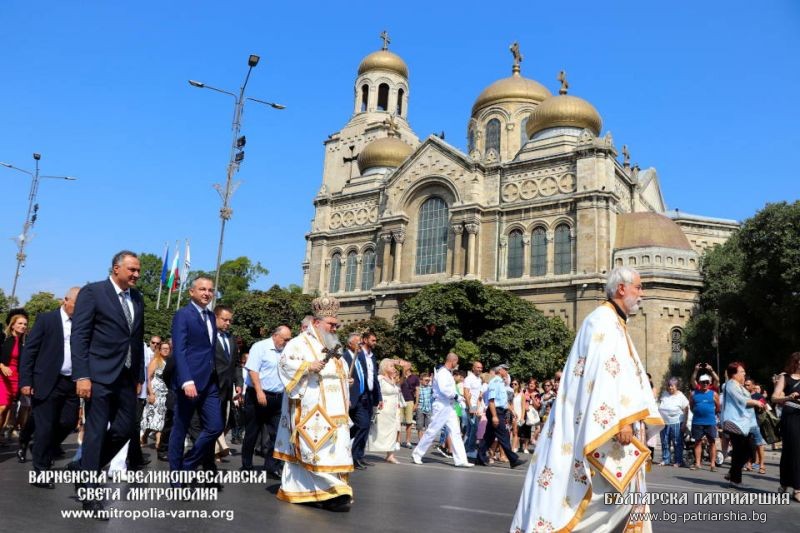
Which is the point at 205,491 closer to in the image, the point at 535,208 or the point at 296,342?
the point at 296,342

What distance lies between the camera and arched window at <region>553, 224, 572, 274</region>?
33.9 metres

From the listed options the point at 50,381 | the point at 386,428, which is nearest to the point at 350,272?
the point at 386,428

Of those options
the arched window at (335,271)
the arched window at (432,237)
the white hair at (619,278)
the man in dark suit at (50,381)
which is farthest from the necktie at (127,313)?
the arched window at (335,271)

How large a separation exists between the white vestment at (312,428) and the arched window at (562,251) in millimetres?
28812

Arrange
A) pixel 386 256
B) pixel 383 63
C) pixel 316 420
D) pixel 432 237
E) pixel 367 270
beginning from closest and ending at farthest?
pixel 316 420 < pixel 432 237 < pixel 386 256 < pixel 367 270 < pixel 383 63

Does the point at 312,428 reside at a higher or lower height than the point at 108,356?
lower

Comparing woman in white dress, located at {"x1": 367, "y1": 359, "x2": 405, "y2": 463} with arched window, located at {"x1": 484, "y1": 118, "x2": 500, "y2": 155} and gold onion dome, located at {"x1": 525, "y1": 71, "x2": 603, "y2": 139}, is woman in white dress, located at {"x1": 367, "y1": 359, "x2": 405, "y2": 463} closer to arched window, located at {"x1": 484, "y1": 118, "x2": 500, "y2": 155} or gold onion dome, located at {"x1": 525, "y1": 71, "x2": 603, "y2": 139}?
gold onion dome, located at {"x1": 525, "y1": 71, "x2": 603, "y2": 139}

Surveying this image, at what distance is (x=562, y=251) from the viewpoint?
34.3m

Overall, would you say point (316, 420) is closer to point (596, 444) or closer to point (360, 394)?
point (596, 444)

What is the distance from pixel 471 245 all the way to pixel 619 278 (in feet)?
104

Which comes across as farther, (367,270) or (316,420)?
(367,270)

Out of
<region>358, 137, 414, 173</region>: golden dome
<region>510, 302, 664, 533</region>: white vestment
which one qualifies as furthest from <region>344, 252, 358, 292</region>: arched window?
<region>510, 302, 664, 533</region>: white vestment

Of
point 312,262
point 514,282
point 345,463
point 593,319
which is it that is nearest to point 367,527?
point 345,463

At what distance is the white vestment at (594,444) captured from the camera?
13.9 ft
